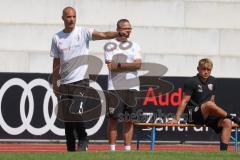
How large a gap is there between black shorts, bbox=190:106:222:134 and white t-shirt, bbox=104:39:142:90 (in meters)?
1.01

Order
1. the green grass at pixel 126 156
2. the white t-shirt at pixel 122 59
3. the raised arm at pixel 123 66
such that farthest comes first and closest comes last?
the white t-shirt at pixel 122 59 → the raised arm at pixel 123 66 → the green grass at pixel 126 156

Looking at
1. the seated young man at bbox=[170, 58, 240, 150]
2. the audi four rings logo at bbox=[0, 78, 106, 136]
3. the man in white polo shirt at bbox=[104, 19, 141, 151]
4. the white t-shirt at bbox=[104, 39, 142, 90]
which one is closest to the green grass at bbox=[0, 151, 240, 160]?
the seated young man at bbox=[170, 58, 240, 150]

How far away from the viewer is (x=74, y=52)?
11164mm

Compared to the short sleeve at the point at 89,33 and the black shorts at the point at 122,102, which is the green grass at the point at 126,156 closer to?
the short sleeve at the point at 89,33

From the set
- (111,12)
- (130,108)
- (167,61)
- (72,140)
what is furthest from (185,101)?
(111,12)

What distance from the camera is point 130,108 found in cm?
1269

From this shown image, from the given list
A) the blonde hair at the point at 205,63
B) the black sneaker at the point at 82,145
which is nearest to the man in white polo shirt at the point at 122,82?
the blonde hair at the point at 205,63

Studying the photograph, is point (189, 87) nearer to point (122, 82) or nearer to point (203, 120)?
point (203, 120)

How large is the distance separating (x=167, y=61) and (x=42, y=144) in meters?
4.22

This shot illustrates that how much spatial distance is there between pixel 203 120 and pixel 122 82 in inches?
54.6

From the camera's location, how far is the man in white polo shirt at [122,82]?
41.2ft

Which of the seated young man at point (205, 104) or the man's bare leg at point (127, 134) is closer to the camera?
the seated young man at point (205, 104)

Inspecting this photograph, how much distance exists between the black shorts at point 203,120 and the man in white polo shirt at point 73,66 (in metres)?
2.02

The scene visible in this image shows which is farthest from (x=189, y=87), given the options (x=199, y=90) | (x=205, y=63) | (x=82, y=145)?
(x=82, y=145)
